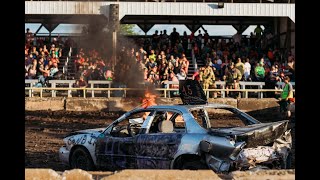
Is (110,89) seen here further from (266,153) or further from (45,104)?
(266,153)

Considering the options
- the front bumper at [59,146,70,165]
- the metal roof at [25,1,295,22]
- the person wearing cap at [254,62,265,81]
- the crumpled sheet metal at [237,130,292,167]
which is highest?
the metal roof at [25,1,295,22]

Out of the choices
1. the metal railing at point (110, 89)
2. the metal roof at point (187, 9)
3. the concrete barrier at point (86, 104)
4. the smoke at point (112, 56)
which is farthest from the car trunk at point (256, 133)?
the metal roof at point (187, 9)

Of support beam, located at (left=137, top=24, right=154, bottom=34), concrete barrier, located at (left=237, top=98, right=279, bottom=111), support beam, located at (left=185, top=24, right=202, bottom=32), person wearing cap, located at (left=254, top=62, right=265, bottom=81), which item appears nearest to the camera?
concrete barrier, located at (left=237, top=98, right=279, bottom=111)

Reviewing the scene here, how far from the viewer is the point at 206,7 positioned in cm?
2736

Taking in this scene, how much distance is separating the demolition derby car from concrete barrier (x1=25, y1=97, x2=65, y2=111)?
40.2ft

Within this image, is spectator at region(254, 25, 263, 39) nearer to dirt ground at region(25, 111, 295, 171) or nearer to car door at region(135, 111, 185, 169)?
dirt ground at region(25, 111, 295, 171)

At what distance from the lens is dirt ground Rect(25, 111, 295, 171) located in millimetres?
11071

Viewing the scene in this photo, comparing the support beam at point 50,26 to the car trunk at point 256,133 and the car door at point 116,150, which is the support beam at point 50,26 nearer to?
the car door at point 116,150

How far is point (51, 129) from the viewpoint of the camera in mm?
Result: 16531

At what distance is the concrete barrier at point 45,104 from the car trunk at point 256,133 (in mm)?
14318

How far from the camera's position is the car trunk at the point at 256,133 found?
312 inches

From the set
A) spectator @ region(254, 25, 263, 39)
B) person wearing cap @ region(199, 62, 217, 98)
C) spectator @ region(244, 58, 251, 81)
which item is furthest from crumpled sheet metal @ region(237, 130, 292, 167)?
spectator @ region(254, 25, 263, 39)

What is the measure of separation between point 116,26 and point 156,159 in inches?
755
